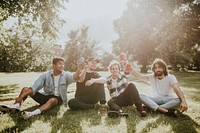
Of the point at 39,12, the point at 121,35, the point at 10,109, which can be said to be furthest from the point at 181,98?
the point at 121,35

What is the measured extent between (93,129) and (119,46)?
4650 cm

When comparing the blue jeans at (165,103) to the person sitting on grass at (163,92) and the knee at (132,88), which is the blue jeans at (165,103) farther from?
the knee at (132,88)

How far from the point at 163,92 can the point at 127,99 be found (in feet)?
3.83

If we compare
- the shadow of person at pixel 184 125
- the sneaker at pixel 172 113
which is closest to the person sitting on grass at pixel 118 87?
the sneaker at pixel 172 113

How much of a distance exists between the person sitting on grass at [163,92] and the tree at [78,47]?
65173 mm

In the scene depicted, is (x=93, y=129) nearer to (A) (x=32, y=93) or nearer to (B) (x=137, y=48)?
(A) (x=32, y=93)

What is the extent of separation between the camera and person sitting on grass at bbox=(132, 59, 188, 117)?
7.90 meters

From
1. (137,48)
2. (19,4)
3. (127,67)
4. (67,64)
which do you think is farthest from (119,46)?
(127,67)

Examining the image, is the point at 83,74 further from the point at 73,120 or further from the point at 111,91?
the point at 73,120

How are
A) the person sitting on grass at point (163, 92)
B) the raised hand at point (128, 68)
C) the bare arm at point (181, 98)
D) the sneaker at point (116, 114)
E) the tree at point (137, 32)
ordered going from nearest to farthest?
the bare arm at point (181, 98), the sneaker at point (116, 114), the person sitting on grass at point (163, 92), the raised hand at point (128, 68), the tree at point (137, 32)

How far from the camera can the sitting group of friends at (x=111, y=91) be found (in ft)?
26.2

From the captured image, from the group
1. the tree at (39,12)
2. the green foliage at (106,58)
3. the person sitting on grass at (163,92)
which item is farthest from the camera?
the green foliage at (106,58)

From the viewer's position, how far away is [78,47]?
80.7m

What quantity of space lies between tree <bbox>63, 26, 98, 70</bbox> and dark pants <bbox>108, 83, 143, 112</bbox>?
65.1 metres
